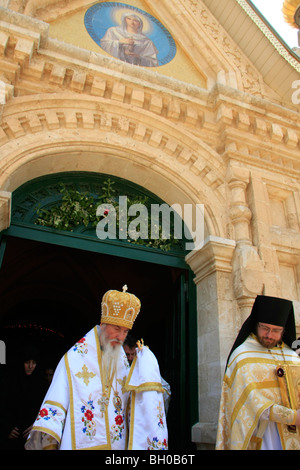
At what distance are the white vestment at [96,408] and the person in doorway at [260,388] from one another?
51 cm

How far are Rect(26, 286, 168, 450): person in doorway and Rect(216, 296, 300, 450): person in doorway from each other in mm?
506

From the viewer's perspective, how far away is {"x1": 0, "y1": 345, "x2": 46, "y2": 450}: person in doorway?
3245mm

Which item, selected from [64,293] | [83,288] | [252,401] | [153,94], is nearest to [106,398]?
[252,401]

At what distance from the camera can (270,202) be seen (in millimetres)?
4984

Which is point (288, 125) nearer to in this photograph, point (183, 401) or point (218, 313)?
point (218, 313)

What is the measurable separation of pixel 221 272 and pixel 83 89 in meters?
2.76

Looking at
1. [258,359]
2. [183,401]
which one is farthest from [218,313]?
[258,359]

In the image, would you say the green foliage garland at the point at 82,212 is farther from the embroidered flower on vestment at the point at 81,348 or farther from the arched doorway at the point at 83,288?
the embroidered flower on vestment at the point at 81,348

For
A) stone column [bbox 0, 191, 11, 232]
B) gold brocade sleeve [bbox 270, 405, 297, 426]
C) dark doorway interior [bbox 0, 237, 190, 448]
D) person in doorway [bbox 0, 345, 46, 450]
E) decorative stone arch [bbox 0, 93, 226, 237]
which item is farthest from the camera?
dark doorway interior [bbox 0, 237, 190, 448]

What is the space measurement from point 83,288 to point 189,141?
570 cm

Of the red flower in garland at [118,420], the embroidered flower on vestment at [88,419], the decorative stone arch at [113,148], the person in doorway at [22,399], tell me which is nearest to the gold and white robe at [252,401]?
the red flower in garland at [118,420]

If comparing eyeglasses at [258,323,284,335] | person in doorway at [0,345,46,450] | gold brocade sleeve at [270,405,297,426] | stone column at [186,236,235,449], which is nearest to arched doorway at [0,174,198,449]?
stone column at [186,236,235,449]

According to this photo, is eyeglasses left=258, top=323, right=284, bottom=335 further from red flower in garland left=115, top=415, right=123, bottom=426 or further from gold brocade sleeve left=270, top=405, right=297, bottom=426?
red flower in garland left=115, top=415, right=123, bottom=426

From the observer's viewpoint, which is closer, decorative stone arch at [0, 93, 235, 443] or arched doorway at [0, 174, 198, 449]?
decorative stone arch at [0, 93, 235, 443]
